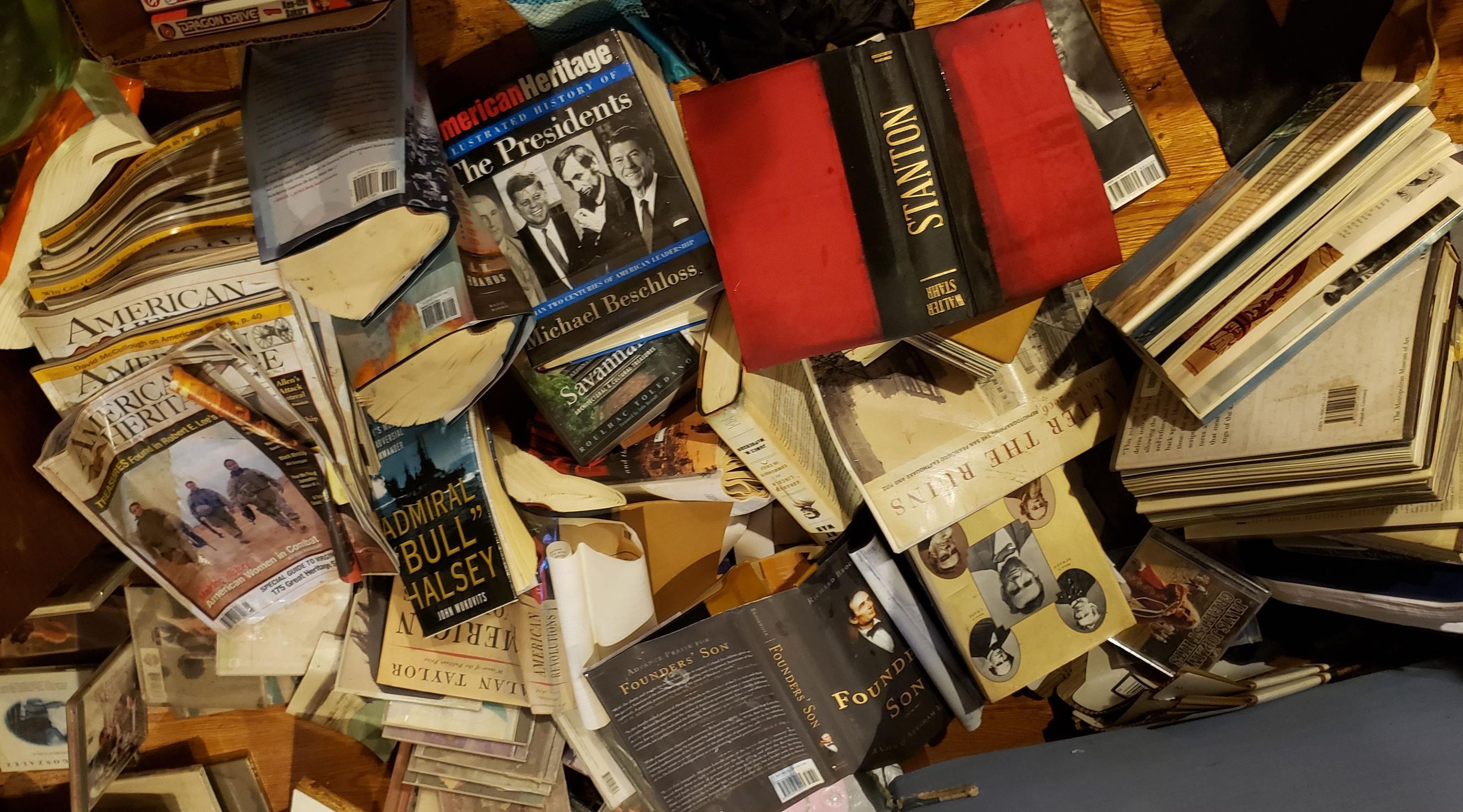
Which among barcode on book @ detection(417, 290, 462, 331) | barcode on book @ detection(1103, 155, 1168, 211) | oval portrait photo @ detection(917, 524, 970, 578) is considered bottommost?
oval portrait photo @ detection(917, 524, 970, 578)

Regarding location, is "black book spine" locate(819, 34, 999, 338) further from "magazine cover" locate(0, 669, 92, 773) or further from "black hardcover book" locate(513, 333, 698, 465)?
"magazine cover" locate(0, 669, 92, 773)

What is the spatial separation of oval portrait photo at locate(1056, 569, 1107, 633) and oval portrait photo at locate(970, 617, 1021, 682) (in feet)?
0.25

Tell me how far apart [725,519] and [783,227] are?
0.42m

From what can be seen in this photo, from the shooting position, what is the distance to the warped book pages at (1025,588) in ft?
3.40

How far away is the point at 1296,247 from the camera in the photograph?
2.48ft

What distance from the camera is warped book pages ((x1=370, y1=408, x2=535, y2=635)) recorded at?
0.90 meters

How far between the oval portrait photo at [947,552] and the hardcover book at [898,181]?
0.37 metres

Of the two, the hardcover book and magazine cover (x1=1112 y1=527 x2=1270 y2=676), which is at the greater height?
the hardcover book

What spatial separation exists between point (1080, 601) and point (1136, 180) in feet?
1.75

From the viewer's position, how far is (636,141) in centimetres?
83

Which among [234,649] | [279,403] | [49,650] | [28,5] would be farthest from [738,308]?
[49,650]

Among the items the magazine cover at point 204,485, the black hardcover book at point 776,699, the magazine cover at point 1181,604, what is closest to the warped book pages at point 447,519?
the magazine cover at point 204,485

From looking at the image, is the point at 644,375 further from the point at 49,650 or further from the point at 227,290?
the point at 49,650

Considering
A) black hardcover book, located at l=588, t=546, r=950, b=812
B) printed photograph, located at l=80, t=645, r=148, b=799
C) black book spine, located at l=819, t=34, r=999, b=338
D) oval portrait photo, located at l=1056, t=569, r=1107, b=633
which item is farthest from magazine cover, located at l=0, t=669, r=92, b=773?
oval portrait photo, located at l=1056, t=569, r=1107, b=633
